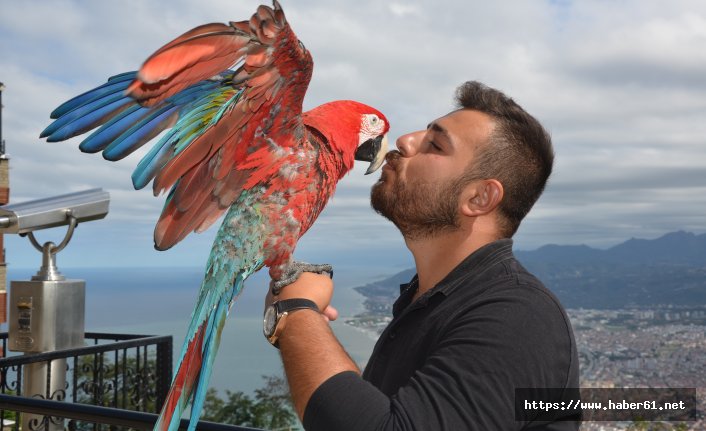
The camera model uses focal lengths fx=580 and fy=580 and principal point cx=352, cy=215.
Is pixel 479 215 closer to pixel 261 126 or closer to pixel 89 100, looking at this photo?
pixel 261 126

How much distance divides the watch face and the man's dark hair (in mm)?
430

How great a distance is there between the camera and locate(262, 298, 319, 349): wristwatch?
0.99 metres

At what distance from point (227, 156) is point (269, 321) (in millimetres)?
378

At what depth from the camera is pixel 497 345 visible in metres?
0.82

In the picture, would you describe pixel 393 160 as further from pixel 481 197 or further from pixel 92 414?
pixel 92 414

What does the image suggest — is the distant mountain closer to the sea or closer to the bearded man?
the sea

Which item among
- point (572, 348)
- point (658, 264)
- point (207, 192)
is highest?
point (658, 264)

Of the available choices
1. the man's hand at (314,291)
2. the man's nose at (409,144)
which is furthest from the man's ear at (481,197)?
the man's hand at (314,291)

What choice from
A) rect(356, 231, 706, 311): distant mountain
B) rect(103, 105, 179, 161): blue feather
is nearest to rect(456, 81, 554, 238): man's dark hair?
rect(103, 105, 179, 161): blue feather

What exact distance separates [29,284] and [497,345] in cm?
248

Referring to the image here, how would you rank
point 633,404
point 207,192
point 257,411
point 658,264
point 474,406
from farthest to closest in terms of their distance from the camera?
point 658,264 → point 257,411 → point 207,192 → point 633,404 → point 474,406

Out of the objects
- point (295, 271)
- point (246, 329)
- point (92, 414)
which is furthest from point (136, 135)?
point (246, 329)

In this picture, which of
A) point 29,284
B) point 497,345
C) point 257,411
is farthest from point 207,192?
point 257,411

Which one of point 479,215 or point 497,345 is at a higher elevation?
point 479,215
